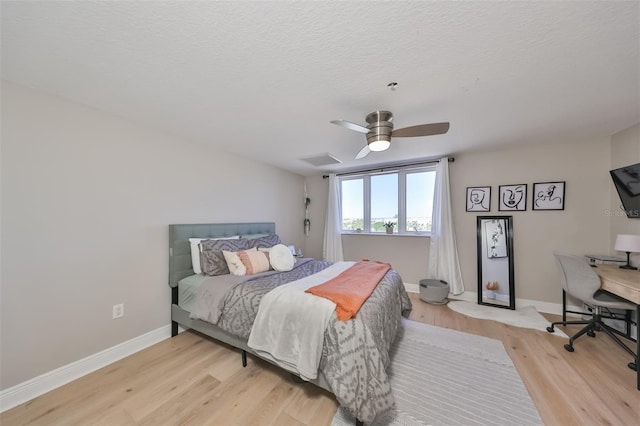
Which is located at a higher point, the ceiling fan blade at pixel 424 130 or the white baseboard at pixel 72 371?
the ceiling fan blade at pixel 424 130

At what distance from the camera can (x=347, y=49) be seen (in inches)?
50.2

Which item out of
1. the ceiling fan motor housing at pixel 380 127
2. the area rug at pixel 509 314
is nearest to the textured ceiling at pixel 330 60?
the ceiling fan motor housing at pixel 380 127

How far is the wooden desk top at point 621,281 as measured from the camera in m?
1.75

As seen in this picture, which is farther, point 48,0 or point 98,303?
point 98,303

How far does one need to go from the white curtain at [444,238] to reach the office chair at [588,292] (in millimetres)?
1183

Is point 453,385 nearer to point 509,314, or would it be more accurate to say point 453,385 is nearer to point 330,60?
point 509,314

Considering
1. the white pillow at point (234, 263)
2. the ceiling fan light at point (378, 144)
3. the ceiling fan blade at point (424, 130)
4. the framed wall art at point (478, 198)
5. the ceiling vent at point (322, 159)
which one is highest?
the ceiling vent at point (322, 159)

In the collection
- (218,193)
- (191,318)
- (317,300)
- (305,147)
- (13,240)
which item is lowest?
(191,318)

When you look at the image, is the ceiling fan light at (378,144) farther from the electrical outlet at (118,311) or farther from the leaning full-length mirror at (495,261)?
the electrical outlet at (118,311)

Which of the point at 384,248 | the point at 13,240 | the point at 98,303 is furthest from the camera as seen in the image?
the point at 384,248

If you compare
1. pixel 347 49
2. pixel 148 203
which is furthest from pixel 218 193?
pixel 347 49

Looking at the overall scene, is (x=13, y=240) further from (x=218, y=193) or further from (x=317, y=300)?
(x=317, y=300)

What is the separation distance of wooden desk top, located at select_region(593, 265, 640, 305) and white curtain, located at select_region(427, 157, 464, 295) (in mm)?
1420

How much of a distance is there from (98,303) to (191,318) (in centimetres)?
79
